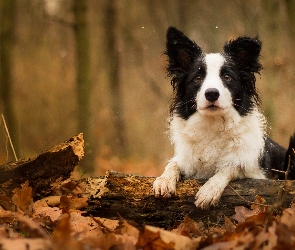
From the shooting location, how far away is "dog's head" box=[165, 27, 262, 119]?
15.3ft

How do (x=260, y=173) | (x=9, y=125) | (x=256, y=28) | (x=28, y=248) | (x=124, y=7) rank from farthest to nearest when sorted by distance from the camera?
(x=124, y=7) → (x=256, y=28) → (x=9, y=125) → (x=260, y=173) → (x=28, y=248)

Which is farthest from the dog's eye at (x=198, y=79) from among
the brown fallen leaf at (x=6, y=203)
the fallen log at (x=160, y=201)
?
the brown fallen leaf at (x=6, y=203)

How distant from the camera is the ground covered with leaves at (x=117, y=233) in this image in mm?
2043

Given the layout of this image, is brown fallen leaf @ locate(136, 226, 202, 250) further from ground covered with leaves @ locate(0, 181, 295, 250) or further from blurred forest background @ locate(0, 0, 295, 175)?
blurred forest background @ locate(0, 0, 295, 175)

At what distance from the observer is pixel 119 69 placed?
14242 millimetres

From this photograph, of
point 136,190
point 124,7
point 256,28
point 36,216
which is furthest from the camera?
point 124,7

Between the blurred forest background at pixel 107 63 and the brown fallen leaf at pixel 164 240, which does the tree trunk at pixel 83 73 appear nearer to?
the blurred forest background at pixel 107 63

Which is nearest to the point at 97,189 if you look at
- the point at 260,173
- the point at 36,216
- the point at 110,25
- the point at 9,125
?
the point at 36,216

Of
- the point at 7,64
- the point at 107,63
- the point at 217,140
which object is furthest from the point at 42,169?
the point at 107,63

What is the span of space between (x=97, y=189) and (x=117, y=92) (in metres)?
10.1

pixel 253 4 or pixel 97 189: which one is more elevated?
pixel 253 4

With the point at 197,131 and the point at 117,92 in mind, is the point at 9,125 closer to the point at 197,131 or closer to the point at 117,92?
the point at 117,92

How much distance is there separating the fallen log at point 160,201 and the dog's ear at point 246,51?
153cm

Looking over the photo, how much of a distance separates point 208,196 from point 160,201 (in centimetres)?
41
